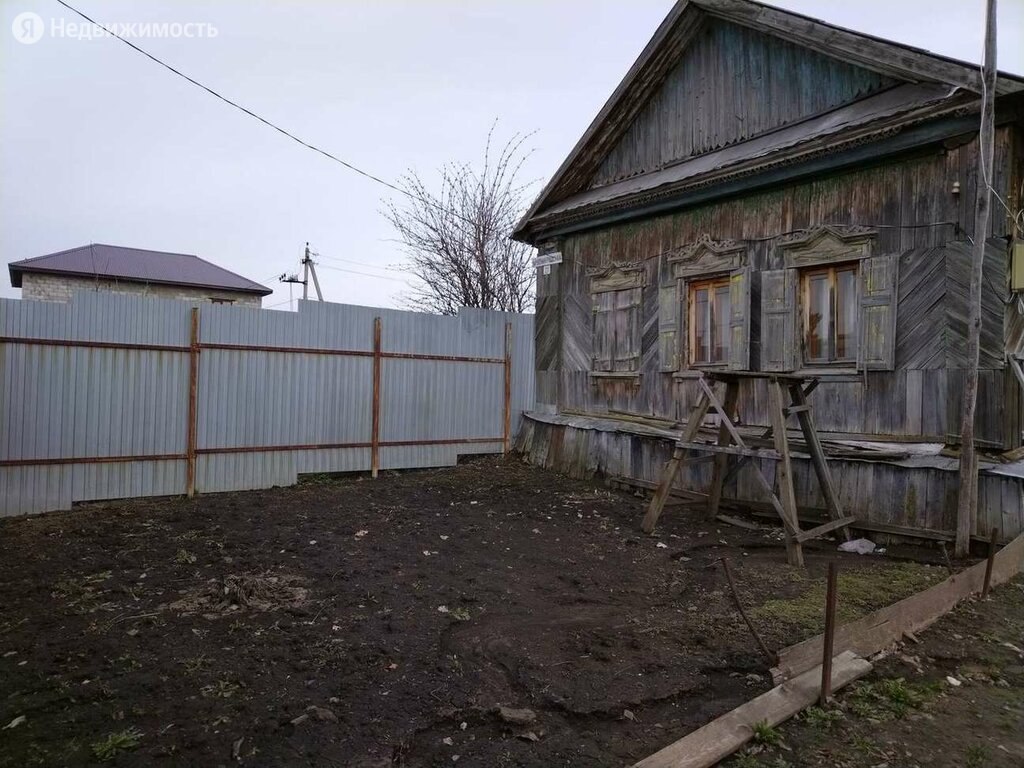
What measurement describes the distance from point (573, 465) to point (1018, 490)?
5.56 metres

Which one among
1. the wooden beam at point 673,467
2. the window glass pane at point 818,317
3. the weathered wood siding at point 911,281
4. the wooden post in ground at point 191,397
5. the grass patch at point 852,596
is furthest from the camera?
the wooden post in ground at point 191,397

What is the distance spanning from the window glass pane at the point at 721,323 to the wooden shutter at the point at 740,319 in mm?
172

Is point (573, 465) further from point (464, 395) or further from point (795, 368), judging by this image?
point (795, 368)

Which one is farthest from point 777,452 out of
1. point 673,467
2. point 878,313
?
point 878,313

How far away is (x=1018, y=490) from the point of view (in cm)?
543

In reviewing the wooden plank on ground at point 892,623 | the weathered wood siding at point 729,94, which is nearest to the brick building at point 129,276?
the weathered wood siding at point 729,94

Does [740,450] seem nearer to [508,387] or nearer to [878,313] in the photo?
[878,313]

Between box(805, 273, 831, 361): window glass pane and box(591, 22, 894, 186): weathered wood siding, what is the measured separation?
212 centimetres

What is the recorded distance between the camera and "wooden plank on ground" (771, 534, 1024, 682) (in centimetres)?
338

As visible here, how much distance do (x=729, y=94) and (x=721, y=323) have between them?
3215 mm

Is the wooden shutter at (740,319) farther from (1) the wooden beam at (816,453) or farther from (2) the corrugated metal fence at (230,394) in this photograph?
(2) the corrugated metal fence at (230,394)

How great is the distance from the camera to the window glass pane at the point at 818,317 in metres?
7.19

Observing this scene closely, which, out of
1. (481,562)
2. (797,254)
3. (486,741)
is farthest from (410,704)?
(797,254)

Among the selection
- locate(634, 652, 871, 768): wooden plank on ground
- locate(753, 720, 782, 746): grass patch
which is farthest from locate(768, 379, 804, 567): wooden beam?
locate(753, 720, 782, 746): grass patch
